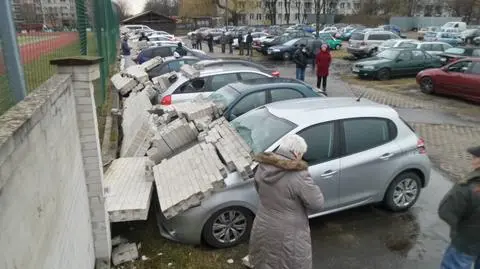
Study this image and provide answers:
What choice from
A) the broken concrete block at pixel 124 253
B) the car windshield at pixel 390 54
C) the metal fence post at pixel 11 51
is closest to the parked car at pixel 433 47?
the car windshield at pixel 390 54

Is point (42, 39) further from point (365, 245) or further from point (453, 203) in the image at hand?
point (365, 245)

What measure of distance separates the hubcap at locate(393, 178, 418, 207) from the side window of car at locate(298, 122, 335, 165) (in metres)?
1.34

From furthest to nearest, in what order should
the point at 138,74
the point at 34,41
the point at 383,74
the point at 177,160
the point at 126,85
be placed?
the point at 383,74 → the point at 138,74 → the point at 126,85 → the point at 177,160 → the point at 34,41

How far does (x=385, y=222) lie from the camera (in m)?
5.61

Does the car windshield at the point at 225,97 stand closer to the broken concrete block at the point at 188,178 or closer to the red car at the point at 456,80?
the broken concrete block at the point at 188,178

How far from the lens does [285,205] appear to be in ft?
10.9

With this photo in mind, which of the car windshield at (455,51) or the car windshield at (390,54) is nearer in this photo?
the car windshield at (390,54)

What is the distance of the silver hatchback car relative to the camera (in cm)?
482

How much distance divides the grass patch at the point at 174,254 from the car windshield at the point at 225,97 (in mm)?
A: 3337

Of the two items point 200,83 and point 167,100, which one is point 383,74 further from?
point 167,100

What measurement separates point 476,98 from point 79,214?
13.2 m

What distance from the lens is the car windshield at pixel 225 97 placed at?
26.0 feet

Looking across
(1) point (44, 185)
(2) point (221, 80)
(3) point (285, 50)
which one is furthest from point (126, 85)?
(3) point (285, 50)

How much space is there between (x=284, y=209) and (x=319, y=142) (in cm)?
202
